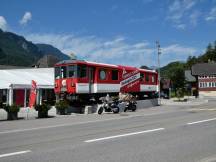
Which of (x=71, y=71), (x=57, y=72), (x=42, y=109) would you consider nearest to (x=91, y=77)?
(x=71, y=71)

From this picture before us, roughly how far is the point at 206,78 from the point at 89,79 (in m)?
77.8

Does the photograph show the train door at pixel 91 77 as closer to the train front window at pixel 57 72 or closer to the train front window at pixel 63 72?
the train front window at pixel 63 72

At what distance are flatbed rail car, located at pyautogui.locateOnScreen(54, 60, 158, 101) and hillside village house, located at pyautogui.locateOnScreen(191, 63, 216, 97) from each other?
227 ft

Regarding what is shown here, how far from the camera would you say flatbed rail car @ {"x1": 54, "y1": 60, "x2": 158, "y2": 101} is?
26.1m

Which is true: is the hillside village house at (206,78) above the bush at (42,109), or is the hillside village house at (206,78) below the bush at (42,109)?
above

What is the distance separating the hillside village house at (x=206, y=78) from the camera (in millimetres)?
96750

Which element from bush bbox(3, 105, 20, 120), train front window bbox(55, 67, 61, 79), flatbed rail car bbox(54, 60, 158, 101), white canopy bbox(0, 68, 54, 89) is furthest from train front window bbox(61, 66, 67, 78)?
white canopy bbox(0, 68, 54, 89)

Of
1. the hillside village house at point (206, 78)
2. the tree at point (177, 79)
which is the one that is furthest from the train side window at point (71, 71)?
the hillside village house at point (206, 78)

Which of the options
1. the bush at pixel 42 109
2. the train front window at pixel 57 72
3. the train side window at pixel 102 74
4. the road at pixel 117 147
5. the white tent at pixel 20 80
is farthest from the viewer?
the white tent at pixel 20 80

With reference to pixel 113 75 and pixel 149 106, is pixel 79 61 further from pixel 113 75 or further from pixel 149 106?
pixel 149 106

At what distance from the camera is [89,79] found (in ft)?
87.8

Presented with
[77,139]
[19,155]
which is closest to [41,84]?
[77,139]

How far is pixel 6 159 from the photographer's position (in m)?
8.17

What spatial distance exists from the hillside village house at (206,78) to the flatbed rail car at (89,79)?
6915cm
